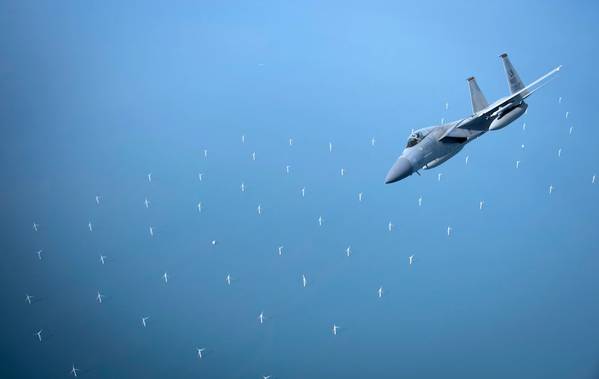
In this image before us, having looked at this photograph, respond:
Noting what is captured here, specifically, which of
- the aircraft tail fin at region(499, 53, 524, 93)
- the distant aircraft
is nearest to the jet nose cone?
the aircraft tail fin at region(499, 53, 524, 93)

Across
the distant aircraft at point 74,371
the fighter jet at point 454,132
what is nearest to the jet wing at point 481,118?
the fighter jet at point 454,132

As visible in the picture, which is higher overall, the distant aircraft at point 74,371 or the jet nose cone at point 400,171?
the jet nose cone at point 400,171

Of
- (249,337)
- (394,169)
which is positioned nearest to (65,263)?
(249,337)

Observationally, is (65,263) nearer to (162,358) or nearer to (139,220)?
(139,220)

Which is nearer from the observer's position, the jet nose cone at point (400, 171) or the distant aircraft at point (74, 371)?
the distant aircraft at point (74, 371)

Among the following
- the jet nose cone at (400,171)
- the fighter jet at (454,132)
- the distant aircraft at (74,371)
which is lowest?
the distant aircraft at (74,371)

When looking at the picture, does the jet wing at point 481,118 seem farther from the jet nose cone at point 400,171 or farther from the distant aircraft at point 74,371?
the distant aircraft at point 74,371

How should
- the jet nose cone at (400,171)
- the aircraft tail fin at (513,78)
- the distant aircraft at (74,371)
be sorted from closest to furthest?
the distant aircraft at (74,371) < the jet nose cone at (400,171) < the aircraft tail fin at (513,78)

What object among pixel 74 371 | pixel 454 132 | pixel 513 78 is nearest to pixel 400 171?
pixel 454 132

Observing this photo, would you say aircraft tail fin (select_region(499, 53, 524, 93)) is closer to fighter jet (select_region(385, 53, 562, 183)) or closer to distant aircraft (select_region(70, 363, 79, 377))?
fighter jet (select_region(385, 53, 562, 183))
